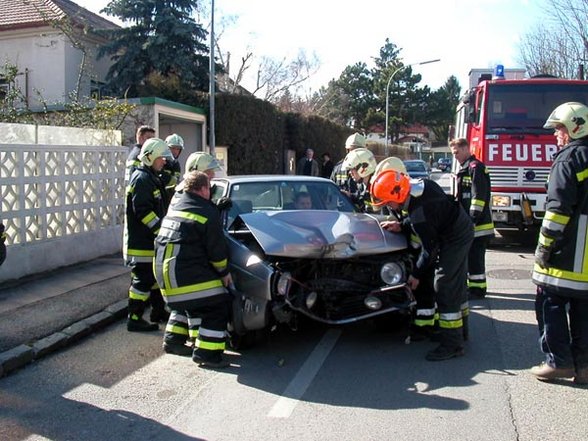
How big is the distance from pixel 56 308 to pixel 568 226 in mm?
5230

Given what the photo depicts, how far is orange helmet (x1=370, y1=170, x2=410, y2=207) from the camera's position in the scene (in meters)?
5.07

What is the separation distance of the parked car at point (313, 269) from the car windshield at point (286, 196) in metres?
0.75

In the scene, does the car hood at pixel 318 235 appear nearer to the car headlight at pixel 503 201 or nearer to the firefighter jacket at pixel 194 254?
the firefighter jacket at pixel 194 254

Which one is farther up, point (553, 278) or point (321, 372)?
→ point (553, 278)

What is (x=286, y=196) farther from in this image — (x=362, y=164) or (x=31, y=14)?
(x=31, y=14)

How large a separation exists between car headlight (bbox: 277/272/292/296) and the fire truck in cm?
669

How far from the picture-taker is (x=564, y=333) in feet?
14.9

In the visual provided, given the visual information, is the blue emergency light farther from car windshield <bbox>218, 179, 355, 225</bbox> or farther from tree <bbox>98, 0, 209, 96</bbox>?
tree <bbox>98, 0, 209, 96</bbox>

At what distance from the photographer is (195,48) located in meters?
21.0

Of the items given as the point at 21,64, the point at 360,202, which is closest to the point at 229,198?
the point at 360,202

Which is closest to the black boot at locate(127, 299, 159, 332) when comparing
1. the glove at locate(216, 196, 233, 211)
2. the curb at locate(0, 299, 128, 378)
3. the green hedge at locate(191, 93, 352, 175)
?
the curb at locate(0, 299, 128, 378)

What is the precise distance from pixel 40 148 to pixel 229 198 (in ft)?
11.3

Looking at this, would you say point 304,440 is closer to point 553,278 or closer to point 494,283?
point 553,278

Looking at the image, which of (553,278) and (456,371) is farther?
(456,371)
